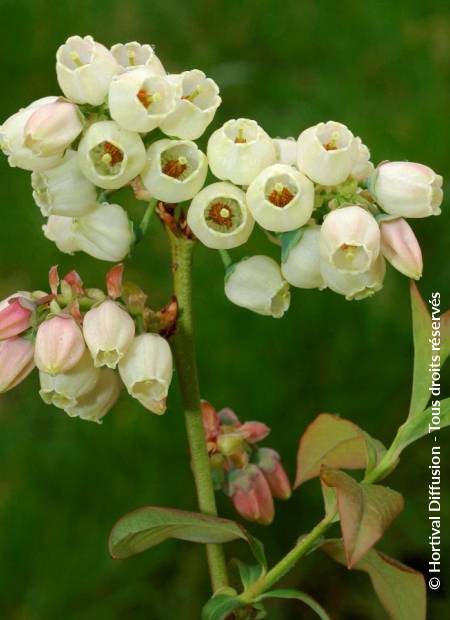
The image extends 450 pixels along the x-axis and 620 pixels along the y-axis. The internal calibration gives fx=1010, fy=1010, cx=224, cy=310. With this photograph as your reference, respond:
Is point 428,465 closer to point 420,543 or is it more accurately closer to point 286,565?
point 420,543

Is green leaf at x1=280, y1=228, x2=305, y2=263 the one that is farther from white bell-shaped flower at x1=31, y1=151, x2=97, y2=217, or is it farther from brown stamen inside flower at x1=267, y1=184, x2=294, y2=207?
white bell-shaped flower at x1=31, y1=151, x2=97, y2=217

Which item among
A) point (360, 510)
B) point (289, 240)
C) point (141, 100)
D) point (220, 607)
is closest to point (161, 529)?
point (220, 607)

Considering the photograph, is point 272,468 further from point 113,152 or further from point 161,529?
point 113,152

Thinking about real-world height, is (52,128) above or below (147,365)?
above

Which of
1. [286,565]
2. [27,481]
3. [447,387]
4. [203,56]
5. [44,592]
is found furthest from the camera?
[203,56]

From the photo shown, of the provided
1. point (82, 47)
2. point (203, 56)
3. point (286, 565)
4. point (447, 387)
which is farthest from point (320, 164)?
point (203, 56)
